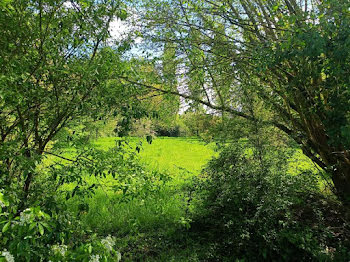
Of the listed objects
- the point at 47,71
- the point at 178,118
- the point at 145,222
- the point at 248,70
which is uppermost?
the point at 248,70

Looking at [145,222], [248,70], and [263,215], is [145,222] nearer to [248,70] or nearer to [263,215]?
[263,215]

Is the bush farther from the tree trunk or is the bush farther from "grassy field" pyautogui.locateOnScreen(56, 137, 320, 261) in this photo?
"grassy field" pyautogui.locateOnScreen(56, 137, 320, 261)

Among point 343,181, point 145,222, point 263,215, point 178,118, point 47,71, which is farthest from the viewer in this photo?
point 178,118

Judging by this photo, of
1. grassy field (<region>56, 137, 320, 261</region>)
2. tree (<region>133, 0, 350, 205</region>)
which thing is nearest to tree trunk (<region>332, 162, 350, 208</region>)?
tree (<region>133, 0, 350, 205</region>)

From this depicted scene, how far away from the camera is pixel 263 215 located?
4.17m

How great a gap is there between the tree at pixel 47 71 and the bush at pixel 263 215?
2.73 m

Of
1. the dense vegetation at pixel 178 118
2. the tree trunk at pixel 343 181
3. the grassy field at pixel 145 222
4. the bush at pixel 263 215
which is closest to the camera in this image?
the dense vegetation at pixel 178 118

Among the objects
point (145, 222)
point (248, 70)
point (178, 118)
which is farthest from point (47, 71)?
point (178, 118)

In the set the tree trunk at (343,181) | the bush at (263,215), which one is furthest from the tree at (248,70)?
the bush at (263,215)

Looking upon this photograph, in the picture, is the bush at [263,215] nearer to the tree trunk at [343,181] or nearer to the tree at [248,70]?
the tree trunk at [343,181]

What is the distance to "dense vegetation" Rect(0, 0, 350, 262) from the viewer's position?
92.6 inches

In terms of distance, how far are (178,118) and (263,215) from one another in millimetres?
3122

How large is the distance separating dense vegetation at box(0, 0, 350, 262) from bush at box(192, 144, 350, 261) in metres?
0.03

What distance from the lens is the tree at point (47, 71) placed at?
2.36 metres
